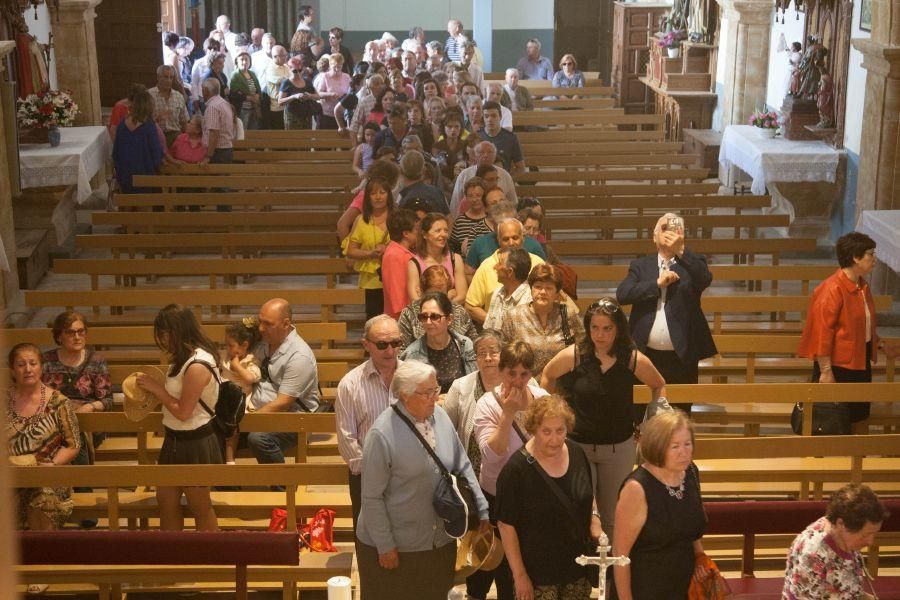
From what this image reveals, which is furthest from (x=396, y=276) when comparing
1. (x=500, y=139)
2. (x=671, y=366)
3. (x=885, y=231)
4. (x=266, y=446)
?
(x=500, y=139)

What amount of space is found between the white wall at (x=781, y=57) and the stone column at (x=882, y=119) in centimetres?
363

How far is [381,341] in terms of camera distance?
14.5ft

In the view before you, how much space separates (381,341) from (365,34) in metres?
24.2

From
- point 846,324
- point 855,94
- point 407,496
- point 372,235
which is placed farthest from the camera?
point 855,94

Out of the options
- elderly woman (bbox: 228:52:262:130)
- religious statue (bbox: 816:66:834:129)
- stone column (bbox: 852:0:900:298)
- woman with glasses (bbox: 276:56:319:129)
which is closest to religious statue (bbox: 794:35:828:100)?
religious statue (bbox: 816:66:834:129)

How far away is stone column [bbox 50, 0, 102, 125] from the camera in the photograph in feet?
47.6

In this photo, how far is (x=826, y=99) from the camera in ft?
41.6

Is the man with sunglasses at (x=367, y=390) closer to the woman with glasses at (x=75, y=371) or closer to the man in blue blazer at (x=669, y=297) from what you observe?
the man in blue blazer at (x=669, y=297)

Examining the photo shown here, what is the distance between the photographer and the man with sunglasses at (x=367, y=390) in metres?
4.41

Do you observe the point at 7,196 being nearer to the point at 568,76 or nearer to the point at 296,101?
the point at 296,101

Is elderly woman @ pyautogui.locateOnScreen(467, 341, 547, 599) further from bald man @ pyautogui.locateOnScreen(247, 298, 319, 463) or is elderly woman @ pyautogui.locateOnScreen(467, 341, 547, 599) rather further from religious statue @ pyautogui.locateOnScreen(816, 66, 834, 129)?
religious statue @ pyautogui.locateOnScreen(816, 66, 834, 129)

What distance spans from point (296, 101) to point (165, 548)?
12.8 metres

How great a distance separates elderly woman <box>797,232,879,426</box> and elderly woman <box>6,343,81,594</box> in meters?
3.51

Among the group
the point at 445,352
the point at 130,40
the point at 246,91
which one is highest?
the point at 130,40
